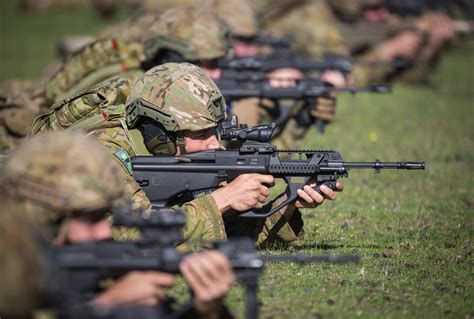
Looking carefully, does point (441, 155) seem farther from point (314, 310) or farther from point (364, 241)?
point (314, 310)

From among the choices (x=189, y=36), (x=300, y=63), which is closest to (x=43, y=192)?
(x=189, y=36)

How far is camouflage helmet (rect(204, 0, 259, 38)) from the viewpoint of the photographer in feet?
53.8

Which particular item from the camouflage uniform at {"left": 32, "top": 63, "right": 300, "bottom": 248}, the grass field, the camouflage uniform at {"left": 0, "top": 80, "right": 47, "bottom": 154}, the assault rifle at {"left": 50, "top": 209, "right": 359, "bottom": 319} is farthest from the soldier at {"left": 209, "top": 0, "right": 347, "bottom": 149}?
the assault rifle at {"left": 50, "top": 209, "right": 359, "bottom": 319}

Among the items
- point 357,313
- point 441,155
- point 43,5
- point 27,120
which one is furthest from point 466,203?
point 43,5

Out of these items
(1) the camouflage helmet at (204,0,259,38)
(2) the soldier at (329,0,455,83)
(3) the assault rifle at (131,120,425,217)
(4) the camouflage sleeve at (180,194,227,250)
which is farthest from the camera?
(2) the soldier at (329,0,455,83)

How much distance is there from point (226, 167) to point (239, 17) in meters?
9.14

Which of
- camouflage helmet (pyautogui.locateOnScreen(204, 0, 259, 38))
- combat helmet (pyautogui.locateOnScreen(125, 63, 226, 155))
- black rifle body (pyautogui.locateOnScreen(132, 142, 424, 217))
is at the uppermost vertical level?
camouflage helmet (pyautogui.locateOnScreen(204, 0, 259, 38))

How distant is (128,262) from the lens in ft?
18.9

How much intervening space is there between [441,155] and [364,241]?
570 centimetres

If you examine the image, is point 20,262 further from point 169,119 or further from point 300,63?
point 300,63

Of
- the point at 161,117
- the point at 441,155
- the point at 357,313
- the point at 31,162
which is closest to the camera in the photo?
the point at 31,162

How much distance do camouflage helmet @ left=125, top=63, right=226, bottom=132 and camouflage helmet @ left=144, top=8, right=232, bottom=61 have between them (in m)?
4.03

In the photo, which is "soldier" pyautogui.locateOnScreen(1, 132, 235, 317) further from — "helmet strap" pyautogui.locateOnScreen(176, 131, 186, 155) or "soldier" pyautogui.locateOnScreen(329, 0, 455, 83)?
"soldier" pyautogui.locateOnScreen(329, 0, 455, 83)

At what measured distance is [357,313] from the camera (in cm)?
685
